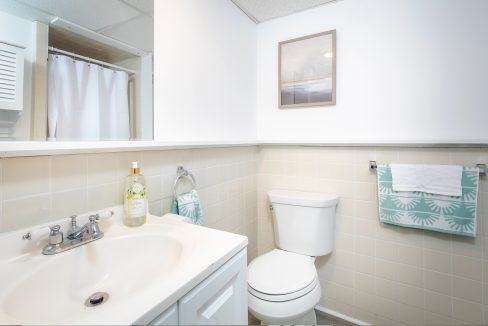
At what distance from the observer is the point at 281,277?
3.99ft

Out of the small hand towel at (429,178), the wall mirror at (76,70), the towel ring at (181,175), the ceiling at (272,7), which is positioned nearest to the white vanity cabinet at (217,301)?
the towel ring at (181,175)

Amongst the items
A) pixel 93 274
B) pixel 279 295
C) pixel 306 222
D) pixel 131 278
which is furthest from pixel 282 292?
pixel 93 274

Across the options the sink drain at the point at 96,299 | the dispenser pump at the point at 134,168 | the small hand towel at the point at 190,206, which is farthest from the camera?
the small hand towel at the point at 190,206

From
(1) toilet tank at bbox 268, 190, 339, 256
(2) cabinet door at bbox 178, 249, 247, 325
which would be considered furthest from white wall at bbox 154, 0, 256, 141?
(2) cabinet door at bbox 178, 249, 247, 325

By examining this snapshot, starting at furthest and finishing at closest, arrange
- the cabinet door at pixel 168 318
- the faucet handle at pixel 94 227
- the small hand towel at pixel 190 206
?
the small hand towel at pixel 190 206
the faucet handle at pixel 94 227
the cabinet door at pixel 168 318

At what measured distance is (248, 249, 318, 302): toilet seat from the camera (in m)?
1.11

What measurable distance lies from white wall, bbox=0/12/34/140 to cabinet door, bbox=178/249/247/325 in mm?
635

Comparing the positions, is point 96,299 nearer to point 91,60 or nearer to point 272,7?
point 91,60

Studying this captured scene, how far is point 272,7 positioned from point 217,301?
1.63m

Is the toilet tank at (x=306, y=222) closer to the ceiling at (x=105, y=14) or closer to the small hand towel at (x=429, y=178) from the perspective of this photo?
the small hand towel at (x=429, y=178)

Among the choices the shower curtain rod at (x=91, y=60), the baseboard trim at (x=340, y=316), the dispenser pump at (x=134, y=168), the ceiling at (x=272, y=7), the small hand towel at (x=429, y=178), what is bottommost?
the baseboard trim at (x=340, y=316)

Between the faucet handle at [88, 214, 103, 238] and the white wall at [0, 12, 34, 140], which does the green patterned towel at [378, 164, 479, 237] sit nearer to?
the faucet handle at [88, 214, 103, 238]

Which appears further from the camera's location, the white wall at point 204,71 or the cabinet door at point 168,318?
the white wall at point 204,71

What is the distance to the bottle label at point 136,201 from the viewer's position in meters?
0.86
